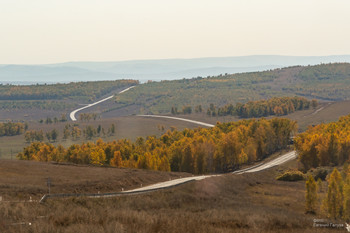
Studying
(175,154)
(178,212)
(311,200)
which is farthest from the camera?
(175,154)

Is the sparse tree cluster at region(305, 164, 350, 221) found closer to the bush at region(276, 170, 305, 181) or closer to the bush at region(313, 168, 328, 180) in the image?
the bush at region(276, 170, 305, 181)

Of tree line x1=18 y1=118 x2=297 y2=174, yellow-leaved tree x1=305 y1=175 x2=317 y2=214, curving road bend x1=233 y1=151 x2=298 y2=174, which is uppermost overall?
yellow-leaved tree x1=305 y1=175 x2=317 y2=214

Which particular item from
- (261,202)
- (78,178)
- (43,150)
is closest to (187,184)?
(261,202)

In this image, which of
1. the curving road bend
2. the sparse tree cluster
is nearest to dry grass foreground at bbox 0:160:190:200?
the sparse tree cluster

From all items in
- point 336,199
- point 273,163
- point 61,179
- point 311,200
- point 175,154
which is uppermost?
point 61,179

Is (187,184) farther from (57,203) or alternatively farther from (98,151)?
(98,151)

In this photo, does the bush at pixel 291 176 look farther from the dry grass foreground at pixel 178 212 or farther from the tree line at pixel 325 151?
the dry grass foreground at pixel 178 212

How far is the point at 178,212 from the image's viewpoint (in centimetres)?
5834

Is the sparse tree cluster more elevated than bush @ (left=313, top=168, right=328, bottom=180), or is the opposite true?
the sparse tree cluster

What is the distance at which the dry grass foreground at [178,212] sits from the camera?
45.8 meters

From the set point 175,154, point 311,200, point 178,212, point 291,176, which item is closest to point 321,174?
point 291,176

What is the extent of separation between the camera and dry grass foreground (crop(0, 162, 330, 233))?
4581 cm

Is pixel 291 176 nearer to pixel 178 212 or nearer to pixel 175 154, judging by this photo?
pixel 175 154

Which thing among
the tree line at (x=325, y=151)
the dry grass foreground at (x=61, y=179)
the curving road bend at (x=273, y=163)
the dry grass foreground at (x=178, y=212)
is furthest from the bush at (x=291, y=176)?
the dry grass foreground at (x=61, y=179)
